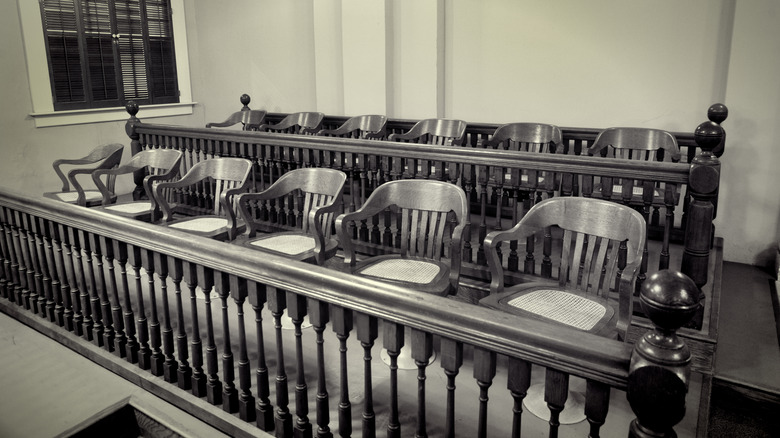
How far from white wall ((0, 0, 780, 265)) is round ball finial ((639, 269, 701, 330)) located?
3821 mm

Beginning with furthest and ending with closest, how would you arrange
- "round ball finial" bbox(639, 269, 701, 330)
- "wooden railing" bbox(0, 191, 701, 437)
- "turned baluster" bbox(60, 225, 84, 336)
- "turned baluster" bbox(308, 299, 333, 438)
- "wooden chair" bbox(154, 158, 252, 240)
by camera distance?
"wooden chair" bbox(154, 158, 252, 240), "turned baluster" bbox(60, 225, 84, 336), "turned baluster" bbox(308, 299, 333, 438), "wooden railing" bbox(0, 191, 701, 437), "round ball finial" bbox(639, 269, 701, 330)

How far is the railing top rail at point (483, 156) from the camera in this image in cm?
286

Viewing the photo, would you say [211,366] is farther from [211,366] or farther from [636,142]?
[636,142]

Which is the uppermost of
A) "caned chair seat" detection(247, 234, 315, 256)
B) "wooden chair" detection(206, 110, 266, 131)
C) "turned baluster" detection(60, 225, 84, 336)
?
"wooden chair" detection(206, 110, 266, 131)

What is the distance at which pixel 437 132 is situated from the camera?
521 centimetres

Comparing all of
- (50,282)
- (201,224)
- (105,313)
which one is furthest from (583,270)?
(50,282)

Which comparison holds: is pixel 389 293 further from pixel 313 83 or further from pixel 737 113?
pixel 313 83

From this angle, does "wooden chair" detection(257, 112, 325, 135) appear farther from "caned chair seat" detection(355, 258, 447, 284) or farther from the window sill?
"caned chair seat" detection(355, 258, 447, 284)

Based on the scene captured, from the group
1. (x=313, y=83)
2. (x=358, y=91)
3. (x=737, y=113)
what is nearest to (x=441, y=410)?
(x=737, y=113)

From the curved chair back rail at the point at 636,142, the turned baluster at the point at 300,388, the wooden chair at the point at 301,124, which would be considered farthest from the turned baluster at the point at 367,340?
the wooden chair at the point at 301,124

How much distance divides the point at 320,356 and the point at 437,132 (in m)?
3.47

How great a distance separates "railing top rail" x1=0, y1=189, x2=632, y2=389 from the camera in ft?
4.65

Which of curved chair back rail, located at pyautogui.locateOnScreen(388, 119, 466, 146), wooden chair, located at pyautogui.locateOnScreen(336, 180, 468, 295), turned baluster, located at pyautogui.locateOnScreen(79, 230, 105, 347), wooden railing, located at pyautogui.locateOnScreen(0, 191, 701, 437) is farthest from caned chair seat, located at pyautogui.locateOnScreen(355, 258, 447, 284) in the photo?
curved chair back rail, located at pyautogui.locateOnScreen(388, 119, 466, 146)

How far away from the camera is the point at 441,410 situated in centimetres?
256
